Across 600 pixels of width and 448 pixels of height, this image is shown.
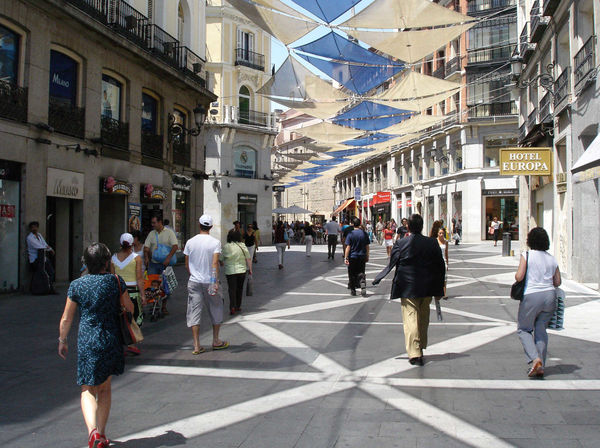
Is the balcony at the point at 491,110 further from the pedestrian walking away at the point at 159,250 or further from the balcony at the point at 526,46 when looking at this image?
the pedestrian walking away at the point at 159,250

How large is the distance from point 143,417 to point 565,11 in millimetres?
14861

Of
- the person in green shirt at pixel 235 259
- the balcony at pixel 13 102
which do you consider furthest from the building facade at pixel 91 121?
the person in green shirt at pixel 235 259

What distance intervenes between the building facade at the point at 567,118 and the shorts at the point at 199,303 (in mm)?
6822

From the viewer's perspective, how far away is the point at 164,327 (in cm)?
886

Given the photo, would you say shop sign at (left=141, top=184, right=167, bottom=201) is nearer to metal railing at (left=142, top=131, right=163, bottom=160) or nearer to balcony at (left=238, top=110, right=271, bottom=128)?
metal railing at (left=142, top=131, right=163, bottom=160)

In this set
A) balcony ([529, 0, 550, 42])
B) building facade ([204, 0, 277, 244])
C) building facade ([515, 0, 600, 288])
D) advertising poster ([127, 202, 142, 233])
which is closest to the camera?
building facade ([515, 0, 600, 288])

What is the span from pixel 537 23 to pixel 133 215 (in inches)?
541

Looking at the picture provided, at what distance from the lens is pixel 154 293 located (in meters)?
9.34

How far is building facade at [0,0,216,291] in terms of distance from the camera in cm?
1250

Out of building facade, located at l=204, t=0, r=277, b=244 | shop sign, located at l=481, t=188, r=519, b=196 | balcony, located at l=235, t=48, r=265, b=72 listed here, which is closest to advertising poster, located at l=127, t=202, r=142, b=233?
building facade, located at l=204, t=0, r=277, b=244

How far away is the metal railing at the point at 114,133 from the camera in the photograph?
53.4 ft

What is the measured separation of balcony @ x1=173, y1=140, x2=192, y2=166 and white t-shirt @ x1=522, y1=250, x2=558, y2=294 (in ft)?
55.3

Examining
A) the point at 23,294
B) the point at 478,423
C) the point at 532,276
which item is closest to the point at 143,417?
the point at 478,423

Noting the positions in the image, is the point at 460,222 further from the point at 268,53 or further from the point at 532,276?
the point at 532,276
